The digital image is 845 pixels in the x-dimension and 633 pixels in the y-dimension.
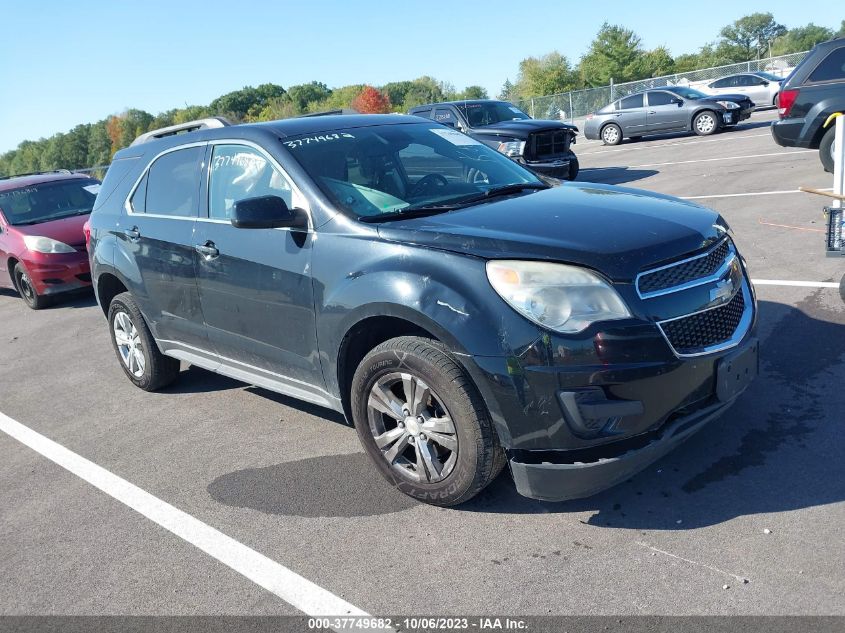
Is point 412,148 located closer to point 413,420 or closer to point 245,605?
point 413,420

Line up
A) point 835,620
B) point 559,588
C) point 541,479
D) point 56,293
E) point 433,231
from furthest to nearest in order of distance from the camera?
point 56,293 → point 433,231 → point 541,479 → point 559,588 → point 835,620

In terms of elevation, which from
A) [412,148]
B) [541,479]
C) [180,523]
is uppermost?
[412,148]

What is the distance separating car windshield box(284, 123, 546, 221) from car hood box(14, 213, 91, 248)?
22.5ft

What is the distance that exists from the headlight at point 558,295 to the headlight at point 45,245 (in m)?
8.48

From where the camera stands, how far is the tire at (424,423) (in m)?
3.45

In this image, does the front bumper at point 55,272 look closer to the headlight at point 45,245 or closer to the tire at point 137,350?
the headlight at point 45,245

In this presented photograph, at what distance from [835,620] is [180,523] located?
2944mm

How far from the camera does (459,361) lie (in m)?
3.42

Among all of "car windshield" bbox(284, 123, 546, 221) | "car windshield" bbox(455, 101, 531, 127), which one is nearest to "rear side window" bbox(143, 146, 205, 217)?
"car windshield" bbox(284, 123, 546, 221)

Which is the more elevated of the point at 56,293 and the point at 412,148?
the point at 412,148

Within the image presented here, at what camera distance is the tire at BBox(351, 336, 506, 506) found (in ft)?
11.3

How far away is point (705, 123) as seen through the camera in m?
21.8

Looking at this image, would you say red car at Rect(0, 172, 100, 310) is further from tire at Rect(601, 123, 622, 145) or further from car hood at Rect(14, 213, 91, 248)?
tire at Rect(601, 123, 622, 145)

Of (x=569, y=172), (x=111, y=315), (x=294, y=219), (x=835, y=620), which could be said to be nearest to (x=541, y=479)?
(x=835, y=620)
